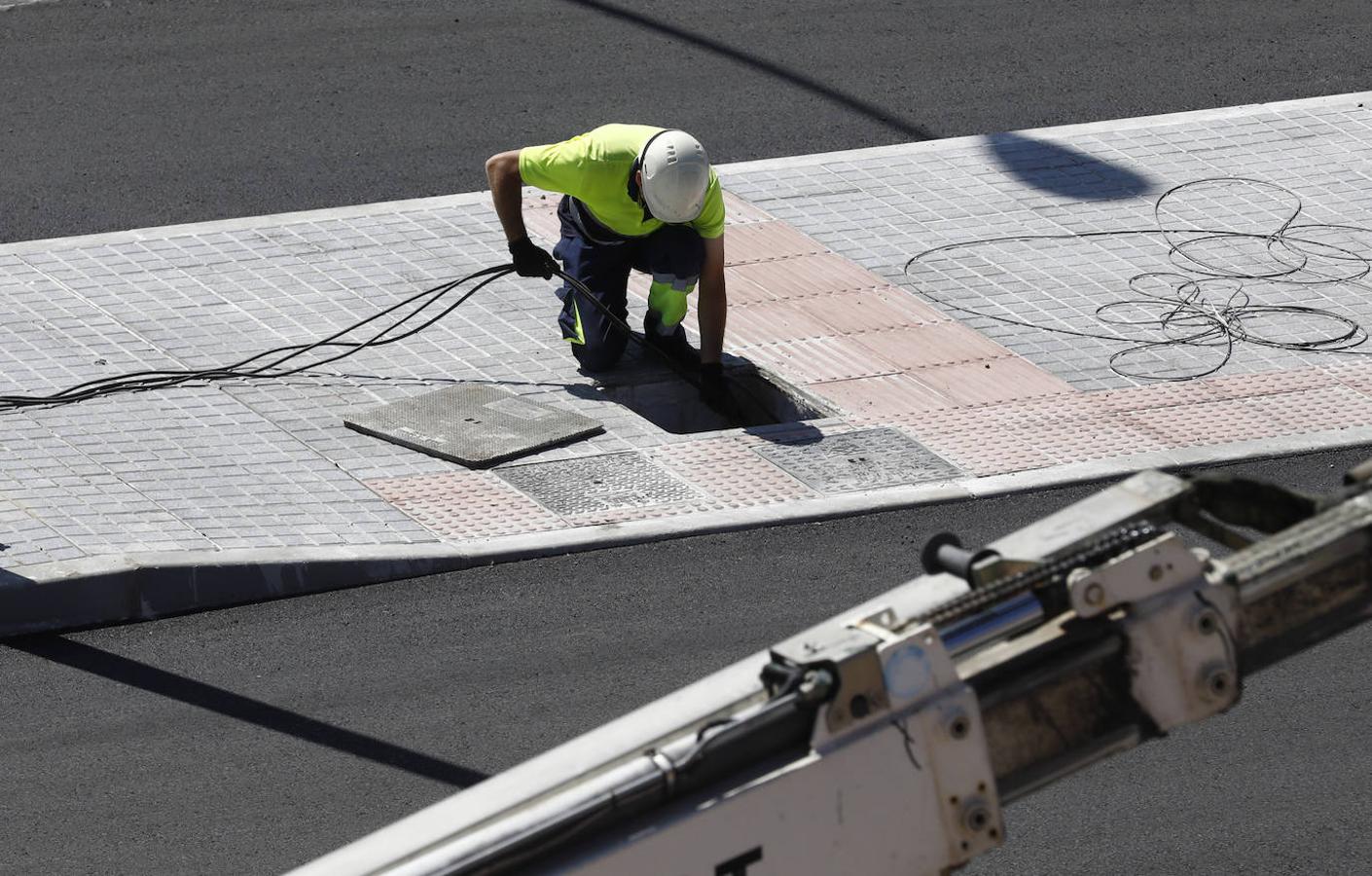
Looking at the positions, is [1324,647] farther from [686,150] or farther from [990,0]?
[990,0]

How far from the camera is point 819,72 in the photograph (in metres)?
14.1

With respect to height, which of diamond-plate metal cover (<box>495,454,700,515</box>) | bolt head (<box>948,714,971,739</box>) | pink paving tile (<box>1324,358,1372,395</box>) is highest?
bolt head (<box>948,714,971,739</box>)

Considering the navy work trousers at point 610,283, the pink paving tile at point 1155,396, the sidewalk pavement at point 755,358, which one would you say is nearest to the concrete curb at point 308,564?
the sidewalk pavement at point 755,358

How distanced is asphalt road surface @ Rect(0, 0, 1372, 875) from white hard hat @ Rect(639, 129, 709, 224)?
175cm

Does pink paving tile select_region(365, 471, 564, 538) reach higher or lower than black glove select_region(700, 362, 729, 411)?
lower

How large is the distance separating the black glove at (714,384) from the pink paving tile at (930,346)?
1.01 metres

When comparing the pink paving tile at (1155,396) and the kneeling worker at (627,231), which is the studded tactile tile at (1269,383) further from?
the kneeling worker at (627,231)

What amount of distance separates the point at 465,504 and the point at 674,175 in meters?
1.82

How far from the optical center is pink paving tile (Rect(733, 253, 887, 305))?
10.8m

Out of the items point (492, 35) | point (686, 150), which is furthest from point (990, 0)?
point (686, 150)

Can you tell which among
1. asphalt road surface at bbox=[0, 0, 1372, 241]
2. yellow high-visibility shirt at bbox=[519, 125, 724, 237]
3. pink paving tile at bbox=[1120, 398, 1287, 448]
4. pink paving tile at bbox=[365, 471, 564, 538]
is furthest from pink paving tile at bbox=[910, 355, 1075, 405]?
asphalt road surface at bbox=[0, 0, 1372, 241]

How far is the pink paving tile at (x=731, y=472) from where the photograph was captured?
8.48m

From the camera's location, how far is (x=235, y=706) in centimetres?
678

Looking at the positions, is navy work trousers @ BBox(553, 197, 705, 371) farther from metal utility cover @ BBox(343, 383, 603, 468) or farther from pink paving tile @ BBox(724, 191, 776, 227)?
pink paving tile @ BBox(724, 191, 776, 227)
